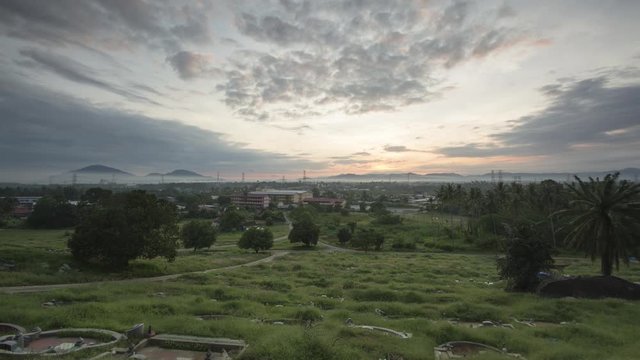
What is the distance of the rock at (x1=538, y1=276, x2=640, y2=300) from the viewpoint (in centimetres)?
2864

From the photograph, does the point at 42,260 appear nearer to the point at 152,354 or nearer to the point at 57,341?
the point at 57,341

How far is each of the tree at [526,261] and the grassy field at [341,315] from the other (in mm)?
2499

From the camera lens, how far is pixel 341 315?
78.1 feet

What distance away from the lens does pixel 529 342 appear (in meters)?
18.6

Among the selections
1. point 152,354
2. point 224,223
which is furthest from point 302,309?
point 224,223

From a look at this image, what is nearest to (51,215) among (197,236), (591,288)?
(197,236)

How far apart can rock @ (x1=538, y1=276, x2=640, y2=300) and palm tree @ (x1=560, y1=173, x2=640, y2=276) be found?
4465 mm

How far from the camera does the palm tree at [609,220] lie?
32.6 m

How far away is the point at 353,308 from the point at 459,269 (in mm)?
27027

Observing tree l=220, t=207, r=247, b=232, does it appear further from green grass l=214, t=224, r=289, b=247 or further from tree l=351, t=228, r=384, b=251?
tree l=351, t=228, r=384, b=251

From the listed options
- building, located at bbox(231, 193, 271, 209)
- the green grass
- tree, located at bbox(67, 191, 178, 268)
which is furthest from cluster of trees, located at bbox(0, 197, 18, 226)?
building, located at bbox(231, 193, 271, 209)

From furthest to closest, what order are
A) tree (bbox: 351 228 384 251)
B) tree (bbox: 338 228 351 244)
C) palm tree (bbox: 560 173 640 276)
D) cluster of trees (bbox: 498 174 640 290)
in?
tree (bbox: 338 228 351 244) → tree (bbox: 351 228 384 251) → palm tree (bbox: 560 173 640 276) → cluster of trees (bbox: 498 174 640 290)

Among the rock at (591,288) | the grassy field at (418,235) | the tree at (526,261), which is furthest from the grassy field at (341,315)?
the grassy field at (418,235)

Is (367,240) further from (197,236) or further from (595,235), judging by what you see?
(595,235)
